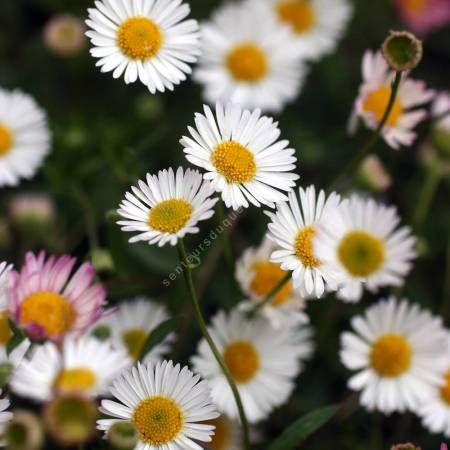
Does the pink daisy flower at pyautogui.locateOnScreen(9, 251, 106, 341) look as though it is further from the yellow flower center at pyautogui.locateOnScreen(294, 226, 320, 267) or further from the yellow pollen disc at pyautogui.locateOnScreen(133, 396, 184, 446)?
the yellow flower center at pyautogui.locateOnScreen(294, 226, 320, 267)

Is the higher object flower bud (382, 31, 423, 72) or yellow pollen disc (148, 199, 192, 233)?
flower bud (382, 31, 423, 72)

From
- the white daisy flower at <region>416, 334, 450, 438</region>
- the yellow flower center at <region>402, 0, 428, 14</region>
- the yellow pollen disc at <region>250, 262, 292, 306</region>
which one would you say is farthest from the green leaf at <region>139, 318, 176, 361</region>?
the yellow flower center at <region>402, 0, 428, 14</region>

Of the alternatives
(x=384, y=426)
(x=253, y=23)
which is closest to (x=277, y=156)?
(x=384, y=426)

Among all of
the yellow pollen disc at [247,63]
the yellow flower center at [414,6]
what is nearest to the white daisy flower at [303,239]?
the yellow pollen disc at [247,63]

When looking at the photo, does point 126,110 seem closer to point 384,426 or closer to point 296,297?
point 296,297

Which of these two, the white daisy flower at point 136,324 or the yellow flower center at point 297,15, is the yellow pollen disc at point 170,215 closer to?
the white daisy flower at point 136,324
